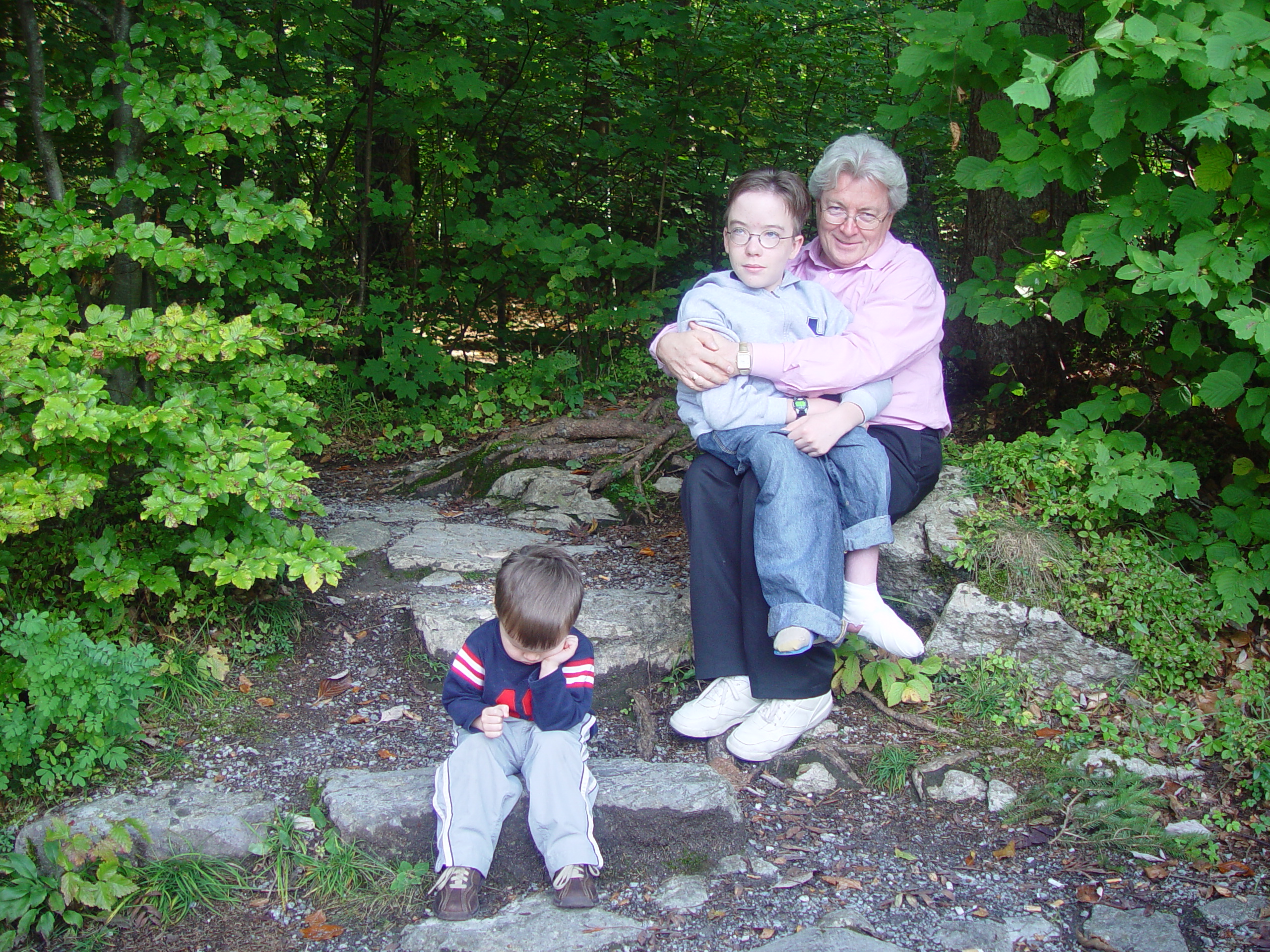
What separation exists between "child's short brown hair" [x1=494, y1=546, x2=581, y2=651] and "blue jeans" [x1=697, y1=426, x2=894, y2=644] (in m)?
0.67

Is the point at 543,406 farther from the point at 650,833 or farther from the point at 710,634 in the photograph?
the point at 650,833

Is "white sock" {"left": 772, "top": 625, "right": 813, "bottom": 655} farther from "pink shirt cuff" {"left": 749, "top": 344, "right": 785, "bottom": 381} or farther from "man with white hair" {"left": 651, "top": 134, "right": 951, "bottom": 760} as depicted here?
"pink shirt cuff" {"left": 749, "top": 344, "right": 785, "bottom": 381}

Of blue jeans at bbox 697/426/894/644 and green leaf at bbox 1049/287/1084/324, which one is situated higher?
green leaf at bbox 1049/287/1084/324

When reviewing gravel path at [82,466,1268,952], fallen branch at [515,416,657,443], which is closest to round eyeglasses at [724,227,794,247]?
Answer: gravel path at [82,466,1268,952]

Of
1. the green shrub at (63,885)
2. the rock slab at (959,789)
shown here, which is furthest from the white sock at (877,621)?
the green shrub at (63,885)

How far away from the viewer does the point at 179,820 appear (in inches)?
91.8

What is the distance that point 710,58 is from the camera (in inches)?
213

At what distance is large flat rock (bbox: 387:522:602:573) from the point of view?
359 centimetres

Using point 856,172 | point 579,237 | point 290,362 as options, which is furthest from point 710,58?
point 290,362

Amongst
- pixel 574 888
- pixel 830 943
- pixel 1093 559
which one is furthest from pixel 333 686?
pixel 1093 559

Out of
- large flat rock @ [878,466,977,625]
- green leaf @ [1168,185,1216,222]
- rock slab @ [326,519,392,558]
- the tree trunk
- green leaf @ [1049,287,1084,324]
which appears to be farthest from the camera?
the tree trunk

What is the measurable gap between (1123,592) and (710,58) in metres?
3.92

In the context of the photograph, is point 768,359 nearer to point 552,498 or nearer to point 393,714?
point 393,714

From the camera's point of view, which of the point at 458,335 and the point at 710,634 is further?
the point at 458,335
